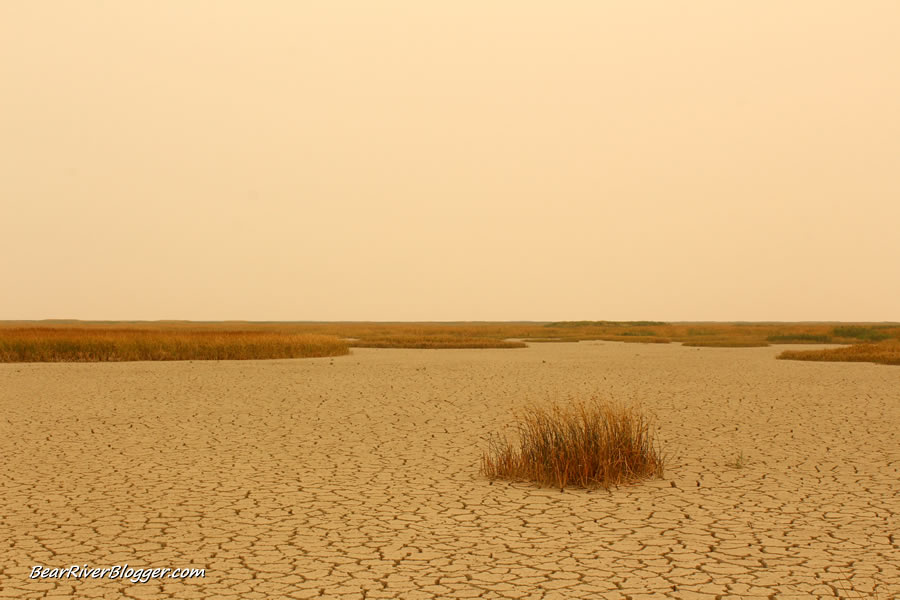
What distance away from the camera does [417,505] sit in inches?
262

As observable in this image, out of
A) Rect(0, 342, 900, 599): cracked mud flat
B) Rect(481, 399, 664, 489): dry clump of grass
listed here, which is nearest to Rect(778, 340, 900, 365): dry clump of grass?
Rect(0, 342, 900, 599): cracked mud flat

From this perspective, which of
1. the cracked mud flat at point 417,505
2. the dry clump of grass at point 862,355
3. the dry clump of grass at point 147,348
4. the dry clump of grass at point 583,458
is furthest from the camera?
the dry clump of grass at point 147,348

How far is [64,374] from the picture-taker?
67.3 ft

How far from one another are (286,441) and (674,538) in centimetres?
614

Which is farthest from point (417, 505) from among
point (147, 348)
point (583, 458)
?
point (147, 348)

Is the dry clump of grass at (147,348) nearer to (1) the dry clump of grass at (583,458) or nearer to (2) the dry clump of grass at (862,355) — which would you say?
(2) the dry clump of grass at (862,355)

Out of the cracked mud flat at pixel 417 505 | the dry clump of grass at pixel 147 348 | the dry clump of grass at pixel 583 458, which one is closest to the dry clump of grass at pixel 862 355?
the cracked mud flat at pixel 417 505

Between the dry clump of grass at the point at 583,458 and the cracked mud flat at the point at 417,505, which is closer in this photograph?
the cracked mud flat at the point at 417,505

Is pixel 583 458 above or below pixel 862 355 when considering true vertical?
below

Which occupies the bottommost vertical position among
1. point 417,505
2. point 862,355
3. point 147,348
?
point 417,505

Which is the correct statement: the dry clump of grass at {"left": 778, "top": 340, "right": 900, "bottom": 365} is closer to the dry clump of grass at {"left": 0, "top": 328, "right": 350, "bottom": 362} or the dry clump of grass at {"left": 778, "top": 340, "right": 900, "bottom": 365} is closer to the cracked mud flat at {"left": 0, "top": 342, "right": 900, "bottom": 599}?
the cracked mud flat at {"left": 0, "top": 342, "right": 900, "bottom": 599}

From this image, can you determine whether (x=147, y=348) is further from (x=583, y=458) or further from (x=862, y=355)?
(x=862, y=355)

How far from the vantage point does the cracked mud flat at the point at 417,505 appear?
4.63 m

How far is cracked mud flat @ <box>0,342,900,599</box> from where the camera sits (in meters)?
4.63
